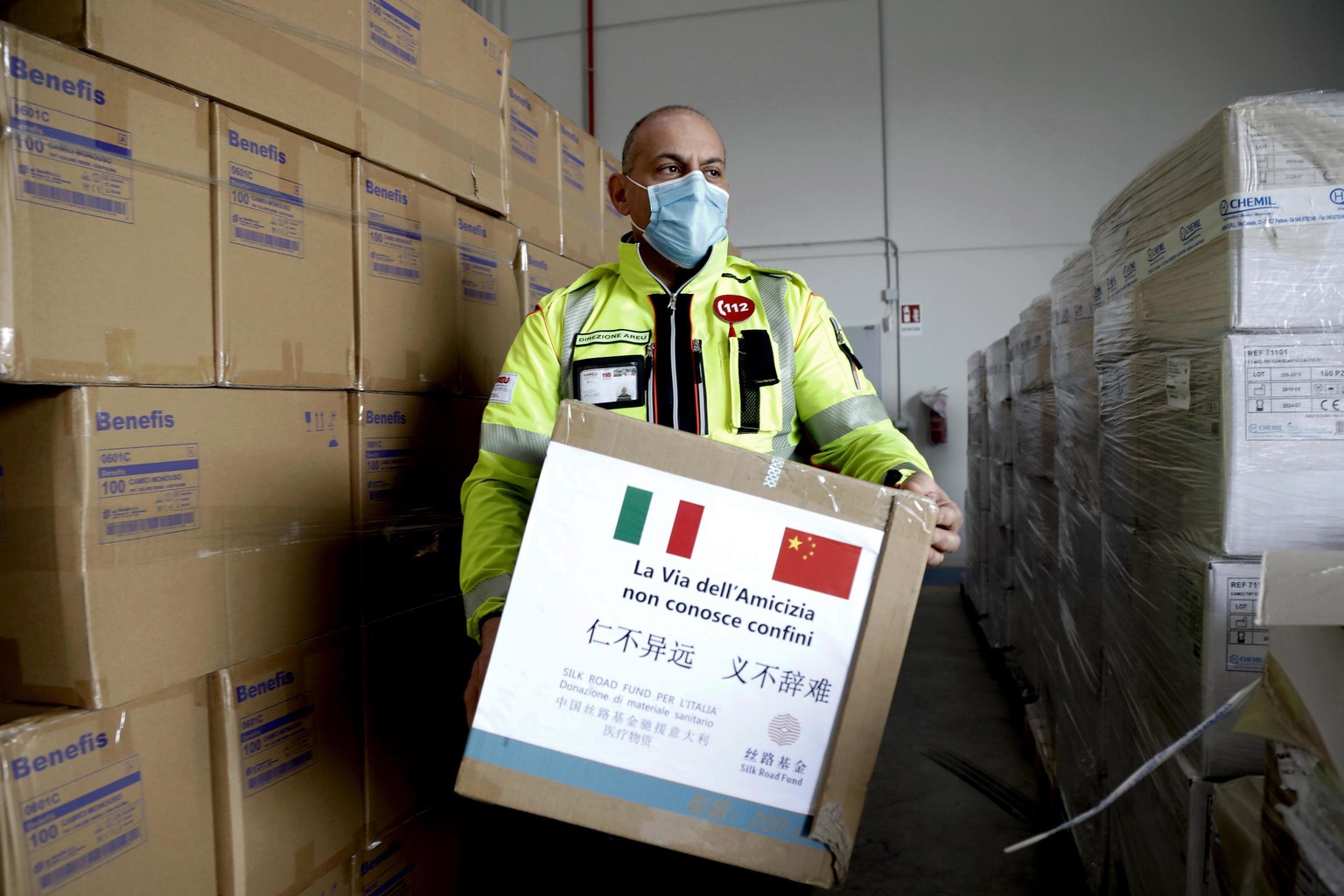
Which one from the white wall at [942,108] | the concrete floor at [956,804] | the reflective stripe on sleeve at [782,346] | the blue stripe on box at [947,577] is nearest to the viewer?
the reflective stripe on sleeve at [782,346]

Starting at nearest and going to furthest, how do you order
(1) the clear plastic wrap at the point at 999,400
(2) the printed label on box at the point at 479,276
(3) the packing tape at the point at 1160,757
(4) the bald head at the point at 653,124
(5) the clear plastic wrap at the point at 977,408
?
1. (3) the packing tape at the point at 1160,757
2. (4) the bald head at the point at 653,124
3. (2) the printed label on box at the point at 479,276
4. (1) the clear plastic wrap at the point at 999,400
5. (5) the clear plastic wrap at the point at 977,408

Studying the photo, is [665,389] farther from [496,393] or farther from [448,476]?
[448,476]

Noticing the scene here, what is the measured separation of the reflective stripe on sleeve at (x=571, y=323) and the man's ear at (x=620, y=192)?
183mm

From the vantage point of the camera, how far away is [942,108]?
18.1 feet

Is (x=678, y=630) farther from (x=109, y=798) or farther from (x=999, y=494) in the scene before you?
(x=999, y=494)

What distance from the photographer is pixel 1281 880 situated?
2.95 feet

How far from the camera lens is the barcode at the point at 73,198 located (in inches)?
40.3

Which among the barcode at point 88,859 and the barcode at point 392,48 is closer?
the barcode at point 88,859

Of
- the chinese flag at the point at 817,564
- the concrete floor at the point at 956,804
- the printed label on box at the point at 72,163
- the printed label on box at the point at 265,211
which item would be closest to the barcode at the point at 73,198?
the printed label on box at the point at 72,163

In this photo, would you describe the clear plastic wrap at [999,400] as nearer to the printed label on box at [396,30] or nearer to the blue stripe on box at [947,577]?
the blue stripe on box at [947,577]

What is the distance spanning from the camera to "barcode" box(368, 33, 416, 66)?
157 centimetres

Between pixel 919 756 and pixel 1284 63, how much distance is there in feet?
16.2

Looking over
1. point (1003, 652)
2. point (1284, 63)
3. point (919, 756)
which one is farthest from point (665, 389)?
point (1284, 63)

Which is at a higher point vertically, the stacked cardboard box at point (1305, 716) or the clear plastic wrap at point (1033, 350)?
the clear plastic wrap at point (1033, 350)
